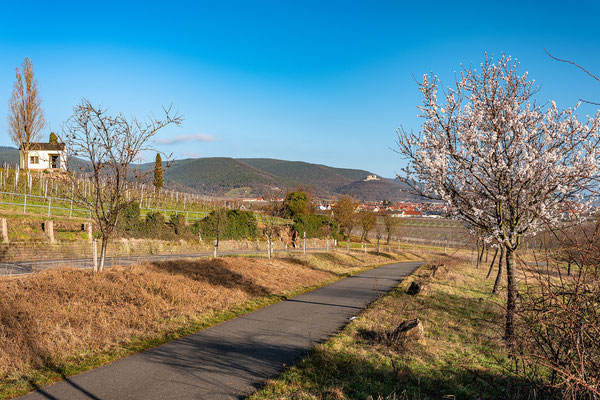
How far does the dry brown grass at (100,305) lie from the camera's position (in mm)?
7309

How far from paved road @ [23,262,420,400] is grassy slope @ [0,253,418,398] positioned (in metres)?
0.51

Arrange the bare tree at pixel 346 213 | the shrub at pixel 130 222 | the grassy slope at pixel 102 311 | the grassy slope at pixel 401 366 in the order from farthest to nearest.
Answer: the bare tree at pixel 346 213 → the shrub at pixel 130 222 → the grassy slope at pixel 102 311 → the grassy slope at pixel 401 366

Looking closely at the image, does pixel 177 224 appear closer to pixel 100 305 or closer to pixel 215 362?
pixel 100 305

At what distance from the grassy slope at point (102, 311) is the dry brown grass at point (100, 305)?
2cm

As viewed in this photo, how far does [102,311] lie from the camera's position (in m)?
9.53

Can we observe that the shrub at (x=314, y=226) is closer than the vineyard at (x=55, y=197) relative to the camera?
No

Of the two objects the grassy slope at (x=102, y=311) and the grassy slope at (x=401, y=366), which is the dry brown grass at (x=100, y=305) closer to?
the grassy slope at (x=102, y=311)

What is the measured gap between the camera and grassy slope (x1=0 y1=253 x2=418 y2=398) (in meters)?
6.98

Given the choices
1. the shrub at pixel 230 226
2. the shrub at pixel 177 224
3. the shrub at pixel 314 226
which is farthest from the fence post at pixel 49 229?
the shrub at pixel 314 226

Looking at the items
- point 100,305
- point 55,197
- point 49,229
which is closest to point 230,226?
point 49,229

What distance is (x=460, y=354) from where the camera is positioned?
8516mm

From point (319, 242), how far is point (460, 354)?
39639 millimetres

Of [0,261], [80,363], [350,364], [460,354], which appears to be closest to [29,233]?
[0,261]

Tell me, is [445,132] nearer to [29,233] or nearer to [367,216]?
[29,233]
